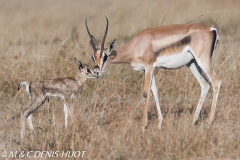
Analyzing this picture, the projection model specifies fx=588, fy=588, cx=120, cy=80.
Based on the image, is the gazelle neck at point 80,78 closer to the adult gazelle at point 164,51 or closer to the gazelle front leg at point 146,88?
the adult gazelle at point 164,51

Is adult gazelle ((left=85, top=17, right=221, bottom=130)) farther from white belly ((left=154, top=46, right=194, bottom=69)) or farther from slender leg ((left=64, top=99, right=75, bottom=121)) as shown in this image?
slender leg ((left=64, top=99, right=75, bottom=121))

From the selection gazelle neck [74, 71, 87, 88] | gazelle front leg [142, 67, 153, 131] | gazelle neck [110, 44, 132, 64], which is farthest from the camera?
gazelle neck [74, 71, 87, 88]

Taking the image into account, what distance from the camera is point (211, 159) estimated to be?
5.96 m

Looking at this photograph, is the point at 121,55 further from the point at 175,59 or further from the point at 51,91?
the point at 51,91

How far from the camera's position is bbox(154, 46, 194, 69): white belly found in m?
7.77

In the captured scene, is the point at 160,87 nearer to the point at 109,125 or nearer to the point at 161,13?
the point at 109,125

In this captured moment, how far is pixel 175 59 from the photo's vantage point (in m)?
7.77

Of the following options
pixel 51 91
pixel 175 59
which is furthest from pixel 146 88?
pixel 51 91

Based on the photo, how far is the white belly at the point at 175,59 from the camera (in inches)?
306

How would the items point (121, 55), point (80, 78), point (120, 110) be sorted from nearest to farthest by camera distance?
point (121, 55), point (80, 78), point (120, 110)

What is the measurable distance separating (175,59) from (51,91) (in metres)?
1.68

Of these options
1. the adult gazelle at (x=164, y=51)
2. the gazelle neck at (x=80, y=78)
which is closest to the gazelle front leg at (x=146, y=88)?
the adult gazelle at (x=164, y=51)

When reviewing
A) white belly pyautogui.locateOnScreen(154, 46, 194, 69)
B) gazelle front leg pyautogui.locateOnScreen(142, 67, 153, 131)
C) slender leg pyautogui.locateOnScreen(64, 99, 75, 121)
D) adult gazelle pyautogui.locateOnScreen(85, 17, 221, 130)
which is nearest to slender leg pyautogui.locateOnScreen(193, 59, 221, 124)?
adult gazelle pyautogui.locateOnScreen(85, 17, 221, 130)

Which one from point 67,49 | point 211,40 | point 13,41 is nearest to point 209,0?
point 13,41
